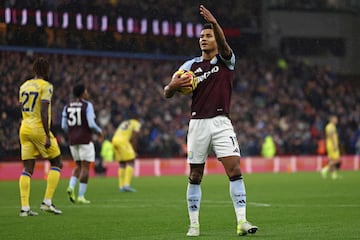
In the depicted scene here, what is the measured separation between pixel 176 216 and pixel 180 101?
83.4 feet

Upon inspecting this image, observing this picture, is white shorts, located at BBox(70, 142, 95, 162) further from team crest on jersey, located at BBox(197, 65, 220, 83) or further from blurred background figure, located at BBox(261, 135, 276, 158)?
blurred background figure, located at BBox(261, 135, 276, 158)

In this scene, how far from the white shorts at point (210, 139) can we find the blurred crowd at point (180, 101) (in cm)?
1876

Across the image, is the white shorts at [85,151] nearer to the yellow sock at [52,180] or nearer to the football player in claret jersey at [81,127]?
the football player in claret jersey at [81,127]

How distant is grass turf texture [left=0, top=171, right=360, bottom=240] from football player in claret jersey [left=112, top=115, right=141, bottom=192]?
2.44ft

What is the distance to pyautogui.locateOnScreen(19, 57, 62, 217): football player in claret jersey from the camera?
1489cm

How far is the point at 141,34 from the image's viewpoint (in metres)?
32.8

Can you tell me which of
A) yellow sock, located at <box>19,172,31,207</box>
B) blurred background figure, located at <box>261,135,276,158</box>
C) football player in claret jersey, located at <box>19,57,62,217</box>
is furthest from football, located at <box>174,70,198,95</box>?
blurred background figure, located at <box>261,135,276,158</box>

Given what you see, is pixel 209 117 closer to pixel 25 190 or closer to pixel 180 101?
pixel 25 190

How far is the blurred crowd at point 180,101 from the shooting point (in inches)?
1273

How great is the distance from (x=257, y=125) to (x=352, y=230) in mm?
29394

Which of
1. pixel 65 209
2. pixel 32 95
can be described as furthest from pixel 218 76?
pixel 65 209

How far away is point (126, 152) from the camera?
2381 cm

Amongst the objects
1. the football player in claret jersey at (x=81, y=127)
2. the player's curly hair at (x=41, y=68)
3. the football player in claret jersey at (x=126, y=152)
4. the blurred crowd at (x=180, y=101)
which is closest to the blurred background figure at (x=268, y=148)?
the blurred crowd at (x=180, y=101)

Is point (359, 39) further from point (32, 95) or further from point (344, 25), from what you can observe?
point (32, 95)
